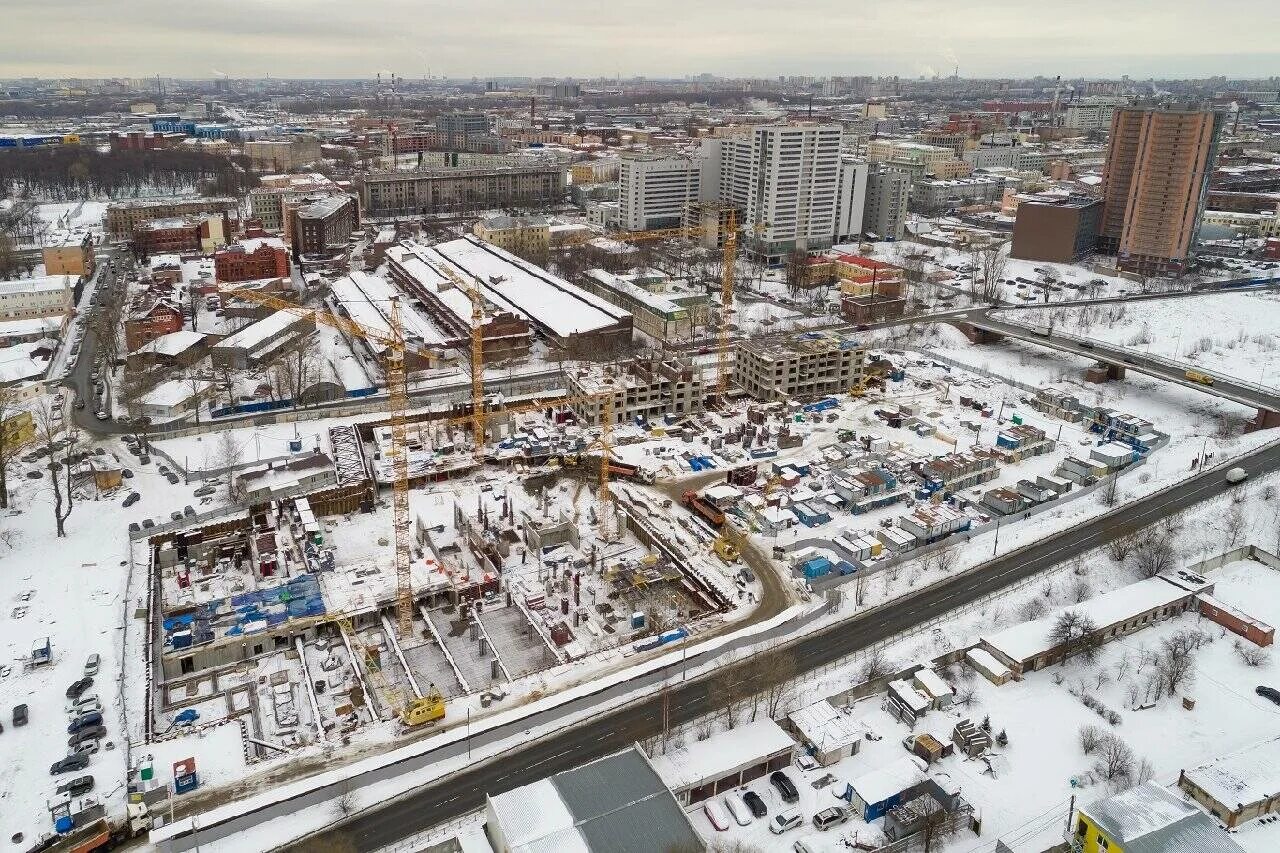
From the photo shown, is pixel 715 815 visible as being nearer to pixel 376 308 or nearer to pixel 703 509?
pixel 703 509

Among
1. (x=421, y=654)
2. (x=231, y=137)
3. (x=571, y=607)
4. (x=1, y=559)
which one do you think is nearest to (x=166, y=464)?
(x=1, y=559)

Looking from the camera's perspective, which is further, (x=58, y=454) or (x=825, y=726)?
(x=58, y=454)

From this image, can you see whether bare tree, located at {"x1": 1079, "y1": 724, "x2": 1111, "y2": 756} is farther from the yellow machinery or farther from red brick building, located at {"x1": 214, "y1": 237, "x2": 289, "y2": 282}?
Result: red brick building, located at {"x1": 214, "y1": 237, "x2": 289, "y2": 282}

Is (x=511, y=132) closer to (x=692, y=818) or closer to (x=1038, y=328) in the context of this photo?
(x=1038, y=328)

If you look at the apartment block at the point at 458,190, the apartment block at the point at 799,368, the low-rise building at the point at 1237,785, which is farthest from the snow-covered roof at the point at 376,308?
the low-rise building at the point at 1237,785

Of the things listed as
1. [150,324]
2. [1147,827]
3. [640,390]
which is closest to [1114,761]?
[1147,827]
